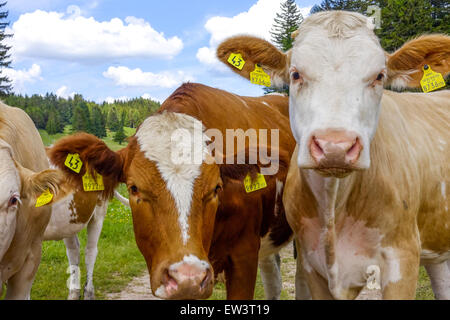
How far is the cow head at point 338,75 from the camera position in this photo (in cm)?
251

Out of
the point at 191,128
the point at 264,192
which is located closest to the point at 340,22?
the point at 191,128

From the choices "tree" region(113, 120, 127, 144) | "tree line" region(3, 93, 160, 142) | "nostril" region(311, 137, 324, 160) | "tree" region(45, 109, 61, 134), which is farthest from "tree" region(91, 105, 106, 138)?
"nostril" region(311, 137, 324, 160)

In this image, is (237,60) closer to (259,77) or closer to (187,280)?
(259,77)

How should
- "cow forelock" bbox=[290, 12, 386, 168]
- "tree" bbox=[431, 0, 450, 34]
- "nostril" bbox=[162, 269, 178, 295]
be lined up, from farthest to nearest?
"tree" bbox=[431, 0, 450, 34] → "nostril" bbox=[162, 269, 178, 295] → "cow forelock" bbox=[290, 12, 386, 168]

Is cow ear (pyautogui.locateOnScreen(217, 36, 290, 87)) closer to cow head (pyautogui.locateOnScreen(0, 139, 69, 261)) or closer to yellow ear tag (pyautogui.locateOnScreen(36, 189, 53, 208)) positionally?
cow head (pyautogui.locateOnScreen(0, 139, 69, 261))

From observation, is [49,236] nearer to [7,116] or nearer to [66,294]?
[66,294]

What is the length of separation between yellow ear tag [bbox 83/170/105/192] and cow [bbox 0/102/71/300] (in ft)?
0.77

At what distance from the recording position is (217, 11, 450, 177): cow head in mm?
2506

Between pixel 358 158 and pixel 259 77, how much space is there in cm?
149

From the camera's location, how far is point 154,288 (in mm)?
2910

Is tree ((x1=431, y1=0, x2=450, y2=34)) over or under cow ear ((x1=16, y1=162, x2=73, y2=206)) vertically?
over

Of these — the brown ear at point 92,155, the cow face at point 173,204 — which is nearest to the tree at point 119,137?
the brown ear at point 92,155

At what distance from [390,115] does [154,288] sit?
235 centimetres

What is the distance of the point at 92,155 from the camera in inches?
132
